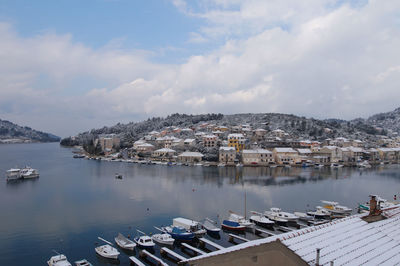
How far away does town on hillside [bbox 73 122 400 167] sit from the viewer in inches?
1740

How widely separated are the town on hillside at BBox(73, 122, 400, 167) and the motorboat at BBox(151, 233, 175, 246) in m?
30.1

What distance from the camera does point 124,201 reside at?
2000cm

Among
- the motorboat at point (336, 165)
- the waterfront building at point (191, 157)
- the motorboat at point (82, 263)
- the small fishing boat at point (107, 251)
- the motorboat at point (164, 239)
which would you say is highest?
the waterfront building at point (191, 157)

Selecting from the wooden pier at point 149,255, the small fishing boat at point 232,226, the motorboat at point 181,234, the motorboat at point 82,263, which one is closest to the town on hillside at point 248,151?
the small fishing boat at point 232,226

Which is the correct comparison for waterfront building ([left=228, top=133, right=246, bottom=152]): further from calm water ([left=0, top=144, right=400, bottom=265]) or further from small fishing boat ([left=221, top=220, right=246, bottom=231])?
small fishing boat ([left=221, top=220, right=246, bottom=231])

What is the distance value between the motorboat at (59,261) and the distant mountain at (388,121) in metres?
116

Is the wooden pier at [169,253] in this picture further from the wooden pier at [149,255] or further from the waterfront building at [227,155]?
the waterfront building at [227,155]

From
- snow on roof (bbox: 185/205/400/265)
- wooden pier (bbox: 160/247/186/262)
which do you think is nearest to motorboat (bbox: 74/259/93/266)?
wooden pier (bbox: 160/247/186/262)

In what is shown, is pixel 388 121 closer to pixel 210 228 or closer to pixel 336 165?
pixel 336 165

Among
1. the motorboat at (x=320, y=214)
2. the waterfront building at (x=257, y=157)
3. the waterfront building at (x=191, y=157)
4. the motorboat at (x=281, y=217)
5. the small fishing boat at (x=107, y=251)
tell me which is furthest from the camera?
the waterfront building at (x=191, y=157)

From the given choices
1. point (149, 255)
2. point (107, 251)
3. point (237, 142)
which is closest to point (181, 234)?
point (149, 255)

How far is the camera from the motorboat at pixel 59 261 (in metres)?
10.1

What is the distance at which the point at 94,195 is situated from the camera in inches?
874

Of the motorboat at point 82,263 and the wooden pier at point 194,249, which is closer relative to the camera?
the motorboat at point 82,263
